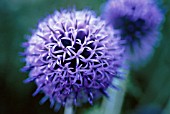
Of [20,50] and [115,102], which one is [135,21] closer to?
[115,102]

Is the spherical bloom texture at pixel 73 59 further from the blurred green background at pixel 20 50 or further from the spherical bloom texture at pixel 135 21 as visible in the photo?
the blurred green background at pixel 20 50

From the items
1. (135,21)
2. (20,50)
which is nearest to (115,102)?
(135,21)

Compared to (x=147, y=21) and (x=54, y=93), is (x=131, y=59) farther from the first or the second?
(x=54, y=93)

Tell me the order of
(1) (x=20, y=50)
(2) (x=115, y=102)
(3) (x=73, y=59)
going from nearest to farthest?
(3) (x=73, y=59) → (2) (x=115, y=102) → (1) (x=20, y=50)

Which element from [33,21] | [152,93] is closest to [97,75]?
[152,93]

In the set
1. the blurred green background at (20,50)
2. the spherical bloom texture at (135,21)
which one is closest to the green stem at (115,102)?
the spherical bloom texture at (135,21)

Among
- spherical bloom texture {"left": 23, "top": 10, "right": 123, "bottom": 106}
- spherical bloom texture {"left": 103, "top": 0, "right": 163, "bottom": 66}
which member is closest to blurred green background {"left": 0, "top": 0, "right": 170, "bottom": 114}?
spherical bloom texture {"left": 103, "top": 0, "right": 163, "bottom": 66}
